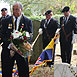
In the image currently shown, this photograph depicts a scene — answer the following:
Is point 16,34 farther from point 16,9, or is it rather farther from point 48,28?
point 48,28

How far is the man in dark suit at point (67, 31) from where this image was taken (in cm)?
701

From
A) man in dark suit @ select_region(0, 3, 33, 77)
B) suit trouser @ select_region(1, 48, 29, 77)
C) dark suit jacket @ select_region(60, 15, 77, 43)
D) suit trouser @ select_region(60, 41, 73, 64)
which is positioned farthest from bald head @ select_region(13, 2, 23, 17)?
suit trouser @ select_region(60, 41, 73, 64)

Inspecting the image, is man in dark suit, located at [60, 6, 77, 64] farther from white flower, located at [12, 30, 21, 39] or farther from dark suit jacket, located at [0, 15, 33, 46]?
white flower, located at [12, 30, 21, 39]

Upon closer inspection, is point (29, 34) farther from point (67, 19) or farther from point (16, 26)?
point (67, 19)

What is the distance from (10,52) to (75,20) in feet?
10.9

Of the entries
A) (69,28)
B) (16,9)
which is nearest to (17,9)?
(16,9)

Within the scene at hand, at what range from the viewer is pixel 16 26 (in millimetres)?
4430

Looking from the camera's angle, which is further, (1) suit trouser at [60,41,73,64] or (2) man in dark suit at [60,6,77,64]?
(1) suit trouser at [60,41,73,64]

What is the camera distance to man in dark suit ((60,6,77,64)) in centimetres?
701

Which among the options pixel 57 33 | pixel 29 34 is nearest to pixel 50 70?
pixel 57 33

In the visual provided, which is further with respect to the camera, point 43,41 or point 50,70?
point 43,41

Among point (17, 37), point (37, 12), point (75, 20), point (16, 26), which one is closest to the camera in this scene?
point (17, 37)

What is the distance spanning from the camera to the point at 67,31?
7145 millimetres

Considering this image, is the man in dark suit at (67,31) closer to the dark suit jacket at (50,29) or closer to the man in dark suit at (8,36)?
the dark suit jacket at (50,29)
